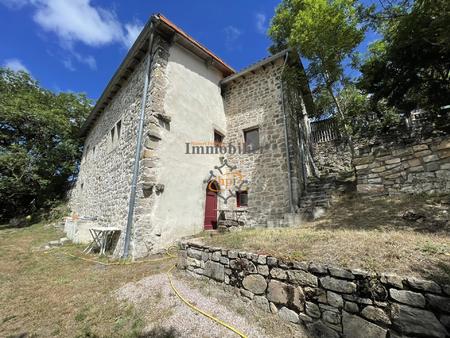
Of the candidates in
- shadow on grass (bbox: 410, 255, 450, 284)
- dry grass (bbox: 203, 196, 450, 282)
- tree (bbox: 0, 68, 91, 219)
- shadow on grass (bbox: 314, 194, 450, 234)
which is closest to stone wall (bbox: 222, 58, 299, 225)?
shadow on grass (bbox: 314, 194, 450, 234)

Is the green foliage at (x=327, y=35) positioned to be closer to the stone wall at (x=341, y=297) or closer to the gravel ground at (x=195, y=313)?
the stone wall at (x=341, y=297)

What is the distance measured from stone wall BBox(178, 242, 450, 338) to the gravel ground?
146 millimetres

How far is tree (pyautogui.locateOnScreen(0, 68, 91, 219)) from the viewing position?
516 inches

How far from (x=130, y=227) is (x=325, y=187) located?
621cm

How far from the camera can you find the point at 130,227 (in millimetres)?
5422

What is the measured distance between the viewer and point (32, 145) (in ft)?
46.5

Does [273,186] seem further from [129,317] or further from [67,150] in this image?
[67,150]

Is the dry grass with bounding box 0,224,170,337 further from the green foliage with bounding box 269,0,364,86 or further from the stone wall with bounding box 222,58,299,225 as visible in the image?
the green foliage with bounding box 269,0,364,86

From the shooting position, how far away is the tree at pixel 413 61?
15.5 ft

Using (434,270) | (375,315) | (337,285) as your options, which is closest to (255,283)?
(337,285)

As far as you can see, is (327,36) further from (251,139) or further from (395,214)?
(395,214)

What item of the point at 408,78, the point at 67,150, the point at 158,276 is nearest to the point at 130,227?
the point at 158,276

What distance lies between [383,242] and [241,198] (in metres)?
5.46

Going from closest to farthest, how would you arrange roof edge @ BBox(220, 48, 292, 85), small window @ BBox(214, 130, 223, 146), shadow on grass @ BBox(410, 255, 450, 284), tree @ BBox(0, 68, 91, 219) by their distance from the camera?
1. shadow on grass @ BBox(410, 255, 450, 284)
2. roof edge @ BBox(220, 48, 292, 85)
3. small window @ BBox(214, 130, 223, 146)
4. tree @ BBox(0, 68, 91, 219)
